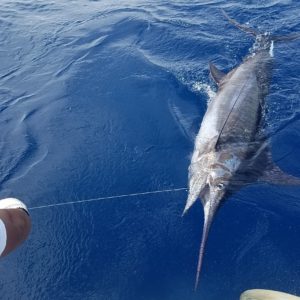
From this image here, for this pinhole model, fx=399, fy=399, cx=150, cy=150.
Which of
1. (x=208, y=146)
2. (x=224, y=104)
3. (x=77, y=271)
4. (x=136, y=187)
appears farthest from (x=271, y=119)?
(x=77, y=271)

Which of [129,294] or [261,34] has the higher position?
[261,34]

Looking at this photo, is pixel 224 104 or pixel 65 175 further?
pixel 224 104

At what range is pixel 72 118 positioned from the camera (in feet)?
18.7

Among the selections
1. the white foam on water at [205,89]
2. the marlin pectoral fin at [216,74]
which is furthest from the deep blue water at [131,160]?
the marlin pectoral fin at [216,74]

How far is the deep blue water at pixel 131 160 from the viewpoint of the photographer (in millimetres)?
3762

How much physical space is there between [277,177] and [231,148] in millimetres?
605

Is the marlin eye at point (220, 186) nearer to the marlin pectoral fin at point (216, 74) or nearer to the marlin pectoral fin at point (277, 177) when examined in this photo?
the marlin pectoral fin at point (277, 177)

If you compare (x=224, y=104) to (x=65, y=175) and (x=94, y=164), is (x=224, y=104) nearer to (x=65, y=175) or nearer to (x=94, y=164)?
(x=94, y=164)

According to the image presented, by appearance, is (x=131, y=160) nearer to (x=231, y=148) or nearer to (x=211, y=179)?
(x=211, y=179)

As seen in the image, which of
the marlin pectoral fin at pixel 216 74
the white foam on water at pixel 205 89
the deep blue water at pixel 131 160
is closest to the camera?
the deep blue water at pixel 131 160

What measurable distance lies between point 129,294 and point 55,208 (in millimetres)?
1318

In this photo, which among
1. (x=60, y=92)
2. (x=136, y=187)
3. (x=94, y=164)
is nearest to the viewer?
(x=136, y=187)

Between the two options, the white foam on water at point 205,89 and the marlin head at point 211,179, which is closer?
the marlin head at point 211,179

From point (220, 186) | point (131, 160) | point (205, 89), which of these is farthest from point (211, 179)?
point (205, 89)
